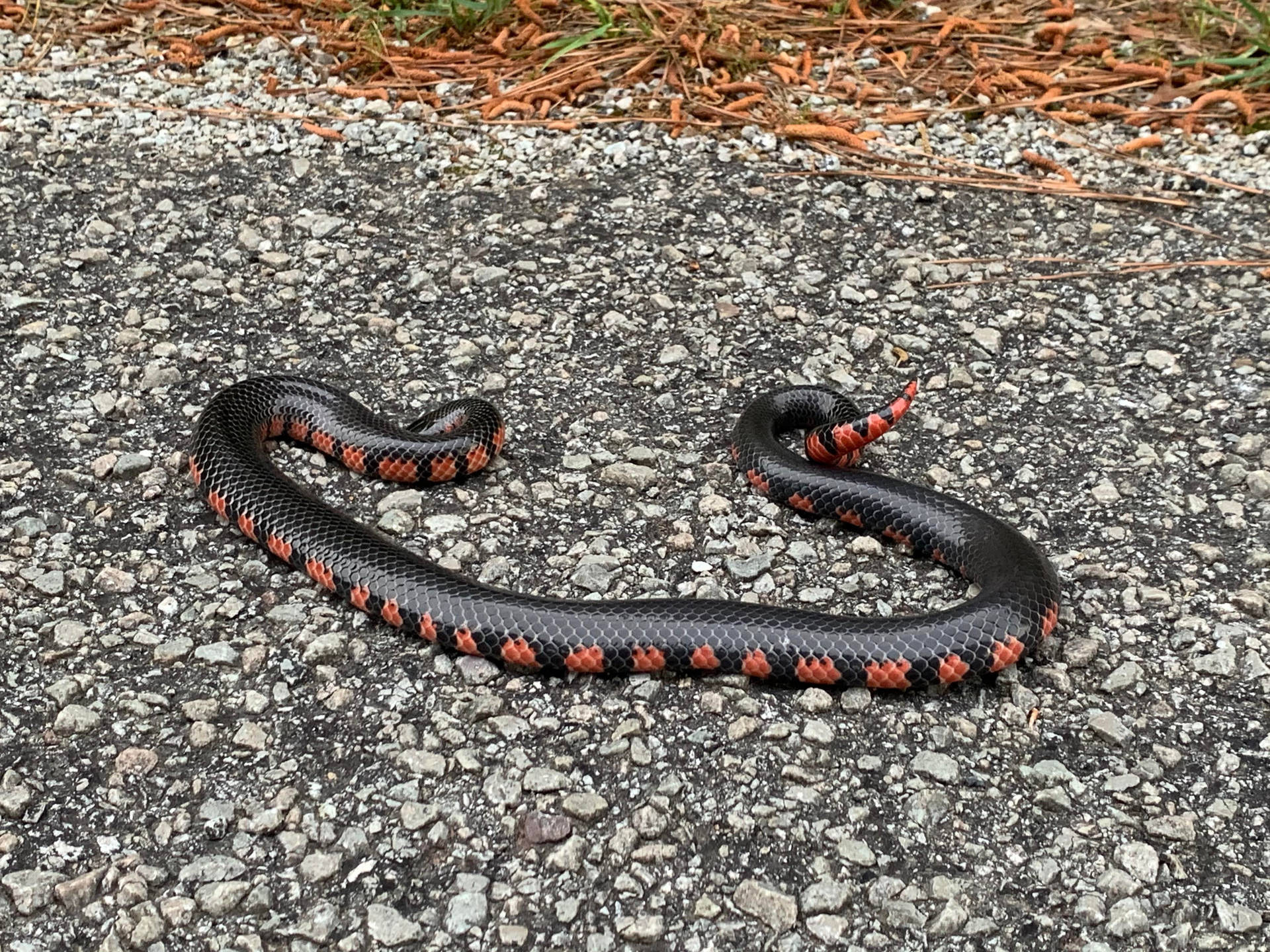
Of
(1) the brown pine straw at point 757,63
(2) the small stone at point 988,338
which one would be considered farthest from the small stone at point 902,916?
(1) the brown pine straw at point 757,63

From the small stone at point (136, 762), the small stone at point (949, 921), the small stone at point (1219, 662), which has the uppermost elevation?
the small stone at point (1219, 662)

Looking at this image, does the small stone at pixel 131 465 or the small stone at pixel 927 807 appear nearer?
the small stone at pixel 927 807

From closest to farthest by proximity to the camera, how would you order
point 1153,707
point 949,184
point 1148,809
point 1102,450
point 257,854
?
point 257,854 → point 1148,809 → point 1153,707 → point 1102,450 → point 949,184

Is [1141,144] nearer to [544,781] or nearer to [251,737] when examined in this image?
[544,781]

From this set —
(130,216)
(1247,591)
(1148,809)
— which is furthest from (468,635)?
(130,216)

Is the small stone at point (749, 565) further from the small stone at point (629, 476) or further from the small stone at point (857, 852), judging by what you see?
the small stone at point (857, 852)

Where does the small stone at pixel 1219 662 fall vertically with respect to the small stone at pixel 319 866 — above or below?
above

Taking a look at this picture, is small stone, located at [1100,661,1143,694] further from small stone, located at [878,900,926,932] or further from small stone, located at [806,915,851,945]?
small stone, located at [806,915,851,945]

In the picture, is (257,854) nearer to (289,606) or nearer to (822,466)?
(289,606)
